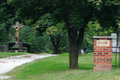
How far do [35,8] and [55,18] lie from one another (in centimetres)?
143

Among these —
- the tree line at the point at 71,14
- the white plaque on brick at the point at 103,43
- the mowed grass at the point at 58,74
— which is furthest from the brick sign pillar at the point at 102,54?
the tree line at the point at 71,14

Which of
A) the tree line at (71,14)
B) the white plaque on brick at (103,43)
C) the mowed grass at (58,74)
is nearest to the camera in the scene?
the mowed grass at (58,74)

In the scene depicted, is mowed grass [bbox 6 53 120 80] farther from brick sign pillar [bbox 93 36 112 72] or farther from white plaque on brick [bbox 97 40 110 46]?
white plaque on brick [bbox 97 40 110 46]

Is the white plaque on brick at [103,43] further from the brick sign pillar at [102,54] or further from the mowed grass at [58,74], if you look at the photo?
the mowed grass at [58,74]

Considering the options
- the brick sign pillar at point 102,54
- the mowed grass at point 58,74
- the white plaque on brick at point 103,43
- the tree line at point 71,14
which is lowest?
the mowed grass at point 58,74

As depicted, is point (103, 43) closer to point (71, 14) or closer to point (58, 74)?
point (58, 74)

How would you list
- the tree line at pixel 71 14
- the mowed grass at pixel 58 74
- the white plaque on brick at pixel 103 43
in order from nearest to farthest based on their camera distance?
the mowed grass at pixel 58 74 < the white plaque on brick at pixel 103 43 < the tree line at pixel 71 14

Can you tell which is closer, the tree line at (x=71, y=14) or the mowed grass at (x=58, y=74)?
the mowed grass at (x=58, y=74)

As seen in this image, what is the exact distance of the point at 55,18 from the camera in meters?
13.8

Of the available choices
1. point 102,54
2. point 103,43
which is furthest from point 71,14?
point 102,54

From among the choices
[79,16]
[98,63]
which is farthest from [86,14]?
[98,63]

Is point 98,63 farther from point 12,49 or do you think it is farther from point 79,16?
point 12,49

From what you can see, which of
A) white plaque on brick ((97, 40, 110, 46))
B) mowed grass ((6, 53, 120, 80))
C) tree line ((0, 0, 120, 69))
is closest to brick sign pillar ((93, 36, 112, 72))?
white plaque on brick ((97, 40, 110, 46))

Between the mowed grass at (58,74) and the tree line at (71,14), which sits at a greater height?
the tree line at (71,14)
